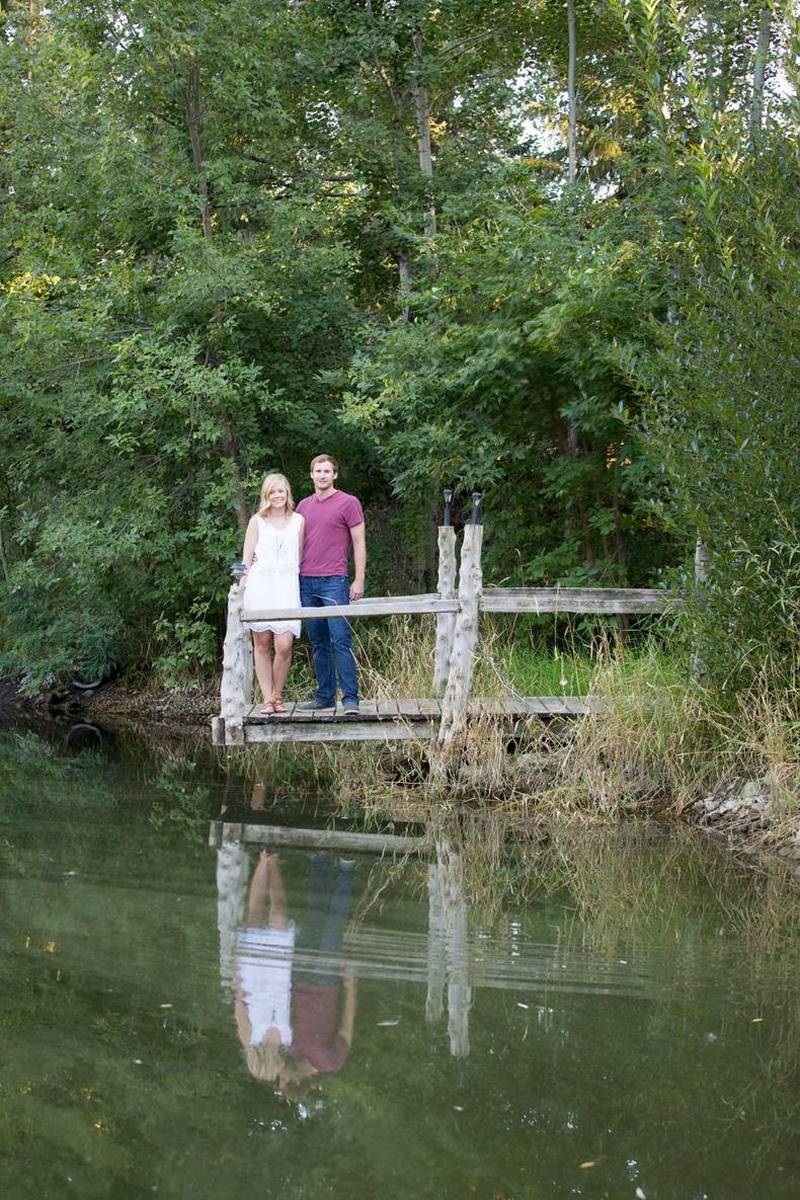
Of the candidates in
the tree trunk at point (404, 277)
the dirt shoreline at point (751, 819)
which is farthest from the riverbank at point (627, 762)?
the tree trunk at point (404, 277)

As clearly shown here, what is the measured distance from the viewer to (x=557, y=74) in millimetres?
19016

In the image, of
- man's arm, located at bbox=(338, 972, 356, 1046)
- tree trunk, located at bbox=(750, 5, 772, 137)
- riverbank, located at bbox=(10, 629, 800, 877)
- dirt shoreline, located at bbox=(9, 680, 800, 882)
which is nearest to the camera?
man's arm, located at bbox=(338, 972, 356, 1046)

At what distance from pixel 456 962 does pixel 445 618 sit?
15.8ft

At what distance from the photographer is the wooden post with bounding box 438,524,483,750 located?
10.2 metres

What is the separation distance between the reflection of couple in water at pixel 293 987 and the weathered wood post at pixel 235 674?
2641 millimetres

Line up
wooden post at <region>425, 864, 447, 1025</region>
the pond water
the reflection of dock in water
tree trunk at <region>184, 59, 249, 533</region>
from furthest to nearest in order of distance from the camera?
1. tree trunk at <region>184, 59, 249, 533</region>
2. the reflection of dock in water
3. wooden post at <region>425, 864, 447, 1025</region>
4. the pond water

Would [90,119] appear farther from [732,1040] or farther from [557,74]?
[732,1040]

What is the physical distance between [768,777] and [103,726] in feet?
31.7

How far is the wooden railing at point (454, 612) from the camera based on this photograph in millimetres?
10164

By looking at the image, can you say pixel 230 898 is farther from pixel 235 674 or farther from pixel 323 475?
pixel 323 475

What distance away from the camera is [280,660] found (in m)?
10.7

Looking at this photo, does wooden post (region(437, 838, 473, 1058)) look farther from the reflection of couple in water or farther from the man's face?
the man's face

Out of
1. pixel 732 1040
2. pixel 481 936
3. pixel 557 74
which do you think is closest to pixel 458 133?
pixel 557 74

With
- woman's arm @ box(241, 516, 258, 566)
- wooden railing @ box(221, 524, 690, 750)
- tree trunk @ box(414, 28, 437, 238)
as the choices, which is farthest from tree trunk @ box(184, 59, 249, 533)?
woman's arm @ box(241, 516, 258, 566)
